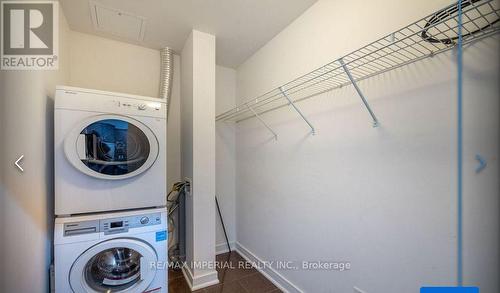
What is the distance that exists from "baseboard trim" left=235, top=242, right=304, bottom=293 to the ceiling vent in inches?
107

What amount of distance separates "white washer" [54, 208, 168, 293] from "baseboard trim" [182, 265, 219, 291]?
0.44 meters

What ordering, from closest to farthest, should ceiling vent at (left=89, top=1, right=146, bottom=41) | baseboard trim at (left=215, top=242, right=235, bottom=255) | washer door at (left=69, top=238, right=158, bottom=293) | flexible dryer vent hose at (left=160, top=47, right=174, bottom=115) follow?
washer door at (left=69, top=238, right=158, bottom=293), ceiling vent at (left=89, top=1, right=146, bottom=41), flexible dryer vent hose at (left=160, top=47, right=174, bottom=115), baseboard trim at (left=215, top=242, right=235, bottom=255)

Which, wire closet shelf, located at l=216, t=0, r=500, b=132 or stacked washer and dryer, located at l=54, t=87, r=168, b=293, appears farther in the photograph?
stacked washer and dryer, located at l=54, t=87, r=168, b=293

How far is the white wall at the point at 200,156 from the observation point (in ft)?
6.49

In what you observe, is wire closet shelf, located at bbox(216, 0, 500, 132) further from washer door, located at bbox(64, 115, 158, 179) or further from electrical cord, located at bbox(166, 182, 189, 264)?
electrical cord, located at bbox(166, 182, 189, 264)

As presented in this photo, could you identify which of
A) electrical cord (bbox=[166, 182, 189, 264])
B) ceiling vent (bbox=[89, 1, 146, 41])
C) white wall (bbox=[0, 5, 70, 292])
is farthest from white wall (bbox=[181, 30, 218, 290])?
white wall (bbox=[0, 5, 70, 292])

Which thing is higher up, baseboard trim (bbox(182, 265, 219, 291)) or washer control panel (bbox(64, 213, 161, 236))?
washer control panel (bbox(64, 213, 161, 236))

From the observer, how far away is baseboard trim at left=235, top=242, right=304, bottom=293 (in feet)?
6.04

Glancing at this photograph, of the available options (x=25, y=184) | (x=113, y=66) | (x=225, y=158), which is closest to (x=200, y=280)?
(x=225, y=158)

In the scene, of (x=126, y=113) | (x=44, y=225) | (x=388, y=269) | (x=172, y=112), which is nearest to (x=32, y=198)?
(x=44, y=225)

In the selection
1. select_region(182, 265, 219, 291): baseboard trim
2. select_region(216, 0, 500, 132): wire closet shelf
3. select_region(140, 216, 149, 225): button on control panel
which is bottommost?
select_region(182, 265, 219, 291): baseboard trim

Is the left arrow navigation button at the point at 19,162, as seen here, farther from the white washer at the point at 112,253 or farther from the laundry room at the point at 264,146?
the white washer at the point at 112,253

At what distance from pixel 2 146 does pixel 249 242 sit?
2.29 meters

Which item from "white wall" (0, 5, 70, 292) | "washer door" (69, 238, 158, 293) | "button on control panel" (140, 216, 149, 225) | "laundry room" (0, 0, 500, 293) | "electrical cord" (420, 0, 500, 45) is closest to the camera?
"electrical cord" (420, 0, 500, 45)
